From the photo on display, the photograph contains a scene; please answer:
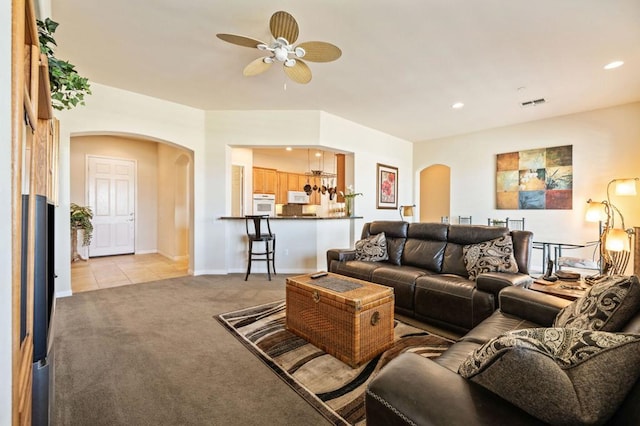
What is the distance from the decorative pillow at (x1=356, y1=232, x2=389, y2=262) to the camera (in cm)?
372

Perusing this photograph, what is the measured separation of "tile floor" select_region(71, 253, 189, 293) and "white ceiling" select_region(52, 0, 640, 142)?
9.20 feet

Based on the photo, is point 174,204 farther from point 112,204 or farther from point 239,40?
point 239,40

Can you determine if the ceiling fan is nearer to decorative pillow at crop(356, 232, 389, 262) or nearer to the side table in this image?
decorative pillow at crop(356, 232, 389, 262)

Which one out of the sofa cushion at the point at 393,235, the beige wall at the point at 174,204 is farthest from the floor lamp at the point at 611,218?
the beige wall at the point at 174,204

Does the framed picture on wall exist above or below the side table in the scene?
above

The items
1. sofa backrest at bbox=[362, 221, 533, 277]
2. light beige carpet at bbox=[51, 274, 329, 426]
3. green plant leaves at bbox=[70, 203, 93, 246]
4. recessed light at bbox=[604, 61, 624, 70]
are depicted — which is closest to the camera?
light beige carpet at bbox=[51, 274, 329, 426]

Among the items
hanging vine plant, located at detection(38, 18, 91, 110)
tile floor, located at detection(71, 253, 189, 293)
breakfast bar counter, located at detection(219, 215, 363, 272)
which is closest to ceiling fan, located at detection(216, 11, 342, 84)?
hanging vine plant, located at detection(38, 18, 91, 110)

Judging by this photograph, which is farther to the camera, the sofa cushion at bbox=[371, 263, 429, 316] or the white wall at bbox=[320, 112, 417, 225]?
the white wall at bbox=[320, 112, 417, 225]

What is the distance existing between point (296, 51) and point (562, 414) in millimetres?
2739

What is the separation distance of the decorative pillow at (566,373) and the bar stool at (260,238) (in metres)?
3.86

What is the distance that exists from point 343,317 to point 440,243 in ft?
6.19

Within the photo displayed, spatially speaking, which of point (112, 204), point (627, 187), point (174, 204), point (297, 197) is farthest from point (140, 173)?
point (627, 187)

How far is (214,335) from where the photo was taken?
2584 mm
